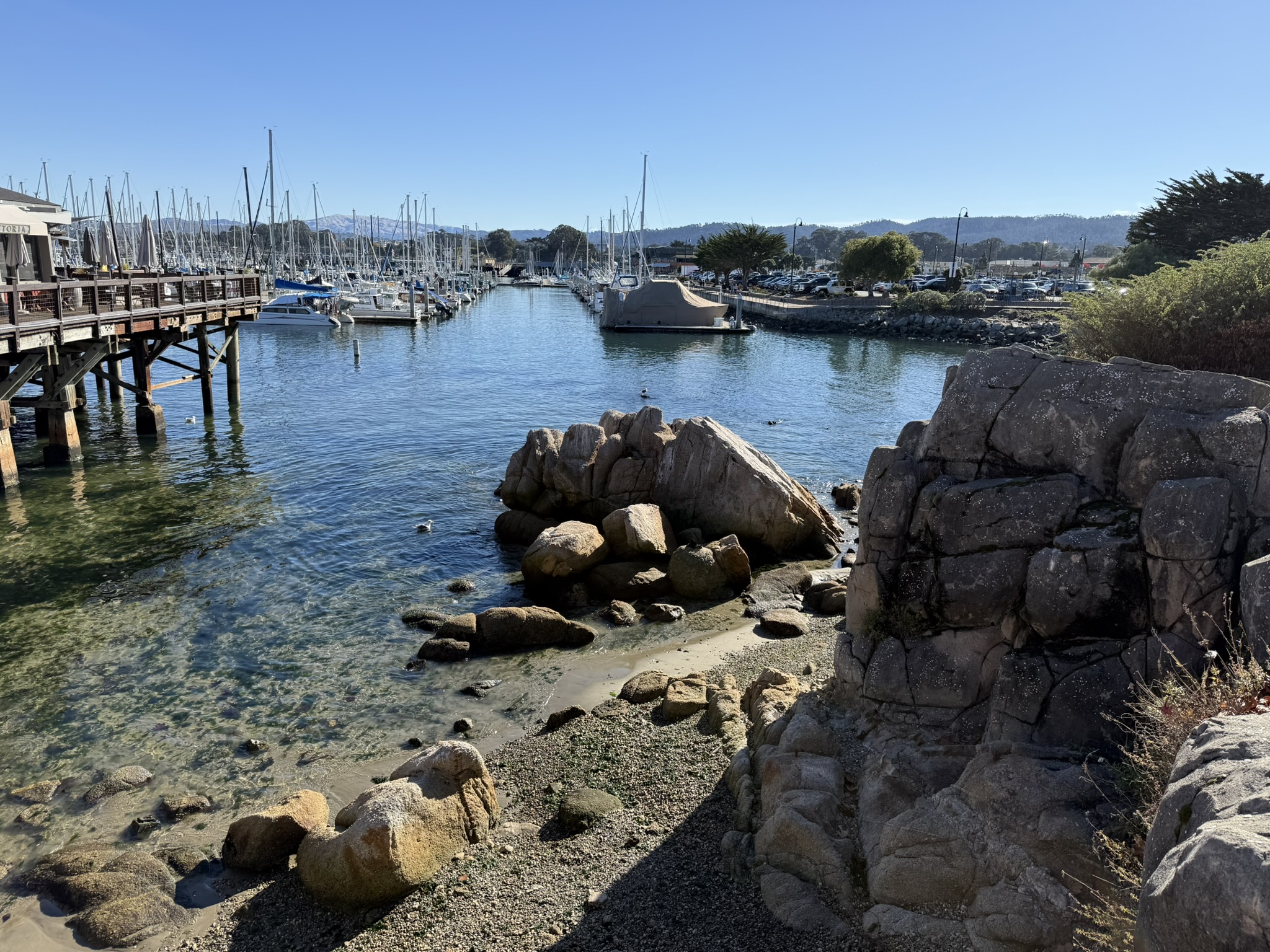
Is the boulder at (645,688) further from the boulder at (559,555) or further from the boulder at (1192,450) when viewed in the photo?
the boulder at (1192,450)

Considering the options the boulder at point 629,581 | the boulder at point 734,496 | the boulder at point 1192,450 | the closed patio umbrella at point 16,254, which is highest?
the closed patio umbrella at point 16,254

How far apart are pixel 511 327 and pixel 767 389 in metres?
42.6

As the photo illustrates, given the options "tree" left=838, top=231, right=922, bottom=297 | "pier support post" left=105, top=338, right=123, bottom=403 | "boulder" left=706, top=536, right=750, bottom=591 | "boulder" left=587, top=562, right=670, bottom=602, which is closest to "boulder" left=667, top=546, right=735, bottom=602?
"boulder" left=706, top=536, right=750, bottom=591

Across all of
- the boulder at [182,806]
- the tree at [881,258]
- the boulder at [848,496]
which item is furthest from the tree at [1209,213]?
the boulder at [182,806]

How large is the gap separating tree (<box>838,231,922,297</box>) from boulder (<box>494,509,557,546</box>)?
78.5m

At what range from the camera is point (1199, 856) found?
435 centimetres

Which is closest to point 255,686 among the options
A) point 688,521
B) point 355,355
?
point 688,521

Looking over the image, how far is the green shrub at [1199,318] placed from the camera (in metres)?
16.1

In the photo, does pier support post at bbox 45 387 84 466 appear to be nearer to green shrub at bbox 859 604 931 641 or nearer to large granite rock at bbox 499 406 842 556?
large granite rock at bbox 499 406 842 556

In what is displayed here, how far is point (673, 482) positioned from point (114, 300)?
704 inches

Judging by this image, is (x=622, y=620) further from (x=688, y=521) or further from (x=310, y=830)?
(x=310, y=830)

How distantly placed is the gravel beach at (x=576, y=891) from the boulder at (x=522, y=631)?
4.43 metres

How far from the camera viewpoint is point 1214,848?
430cm

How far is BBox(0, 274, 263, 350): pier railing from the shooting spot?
21.0 metres
